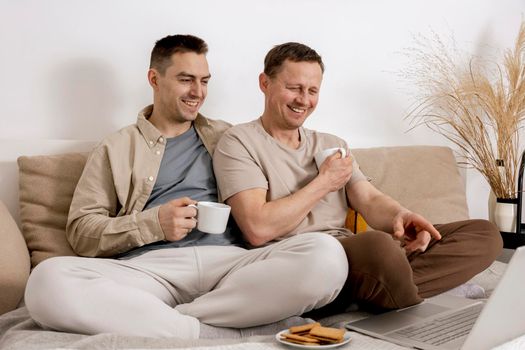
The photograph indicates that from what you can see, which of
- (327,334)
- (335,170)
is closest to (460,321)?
(327,334)

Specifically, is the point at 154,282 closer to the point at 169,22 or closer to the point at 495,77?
the point at 169,22

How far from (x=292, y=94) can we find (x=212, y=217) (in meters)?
0.63

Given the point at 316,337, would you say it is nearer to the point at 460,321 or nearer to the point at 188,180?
the point at 460,321

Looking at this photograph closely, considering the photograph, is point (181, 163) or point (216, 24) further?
point (216, 24)

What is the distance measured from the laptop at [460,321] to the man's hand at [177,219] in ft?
1.73

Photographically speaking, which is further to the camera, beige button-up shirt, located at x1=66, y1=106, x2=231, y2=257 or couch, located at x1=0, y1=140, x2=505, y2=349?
beige button-up shirt, located at x1=66, y1=106, x2=231, y2=257

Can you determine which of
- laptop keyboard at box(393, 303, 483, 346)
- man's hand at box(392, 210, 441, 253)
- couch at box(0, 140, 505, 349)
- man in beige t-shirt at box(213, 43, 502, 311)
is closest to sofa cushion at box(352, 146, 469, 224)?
couch at box(0, 140, 505, 349)

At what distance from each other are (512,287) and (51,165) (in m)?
1.45

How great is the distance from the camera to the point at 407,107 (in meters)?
3.29

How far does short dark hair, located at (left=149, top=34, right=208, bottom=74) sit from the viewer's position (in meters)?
2.22

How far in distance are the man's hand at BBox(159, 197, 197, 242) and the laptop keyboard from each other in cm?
64

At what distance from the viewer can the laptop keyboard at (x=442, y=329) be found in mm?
1605

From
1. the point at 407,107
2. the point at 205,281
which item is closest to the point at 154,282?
the point at 205,281

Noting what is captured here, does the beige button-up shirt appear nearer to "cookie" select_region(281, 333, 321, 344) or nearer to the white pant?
the white pant
